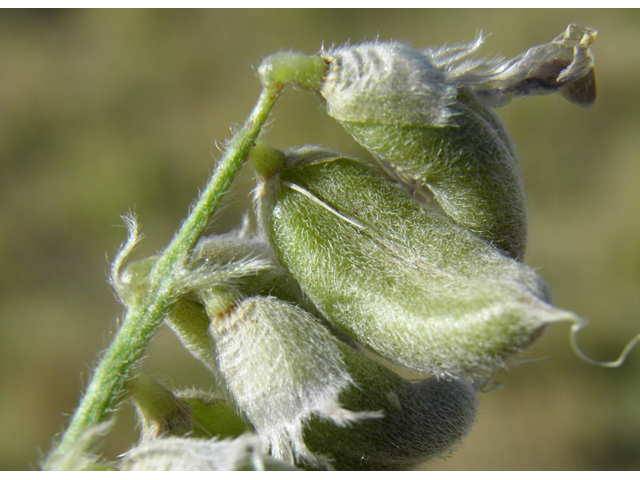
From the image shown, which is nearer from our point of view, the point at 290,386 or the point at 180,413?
the point at 290,386

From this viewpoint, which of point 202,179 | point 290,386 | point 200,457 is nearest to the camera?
point 200,457

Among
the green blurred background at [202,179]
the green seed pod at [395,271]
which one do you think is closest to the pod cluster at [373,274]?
the green seed pod at [395,271]

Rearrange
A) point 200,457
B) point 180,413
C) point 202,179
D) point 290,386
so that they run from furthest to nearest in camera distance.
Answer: point 202,179, point 180,413, point 290,386, point 200,457

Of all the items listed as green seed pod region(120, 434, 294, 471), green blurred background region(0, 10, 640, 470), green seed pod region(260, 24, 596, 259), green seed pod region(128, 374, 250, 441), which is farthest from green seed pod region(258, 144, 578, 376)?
green blurred background region(0, 10, 640, 470)

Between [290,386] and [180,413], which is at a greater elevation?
[290,386]

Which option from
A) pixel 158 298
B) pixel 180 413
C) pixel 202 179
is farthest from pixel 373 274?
pixel 202 179

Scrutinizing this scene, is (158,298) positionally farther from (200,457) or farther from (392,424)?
(392,424)
